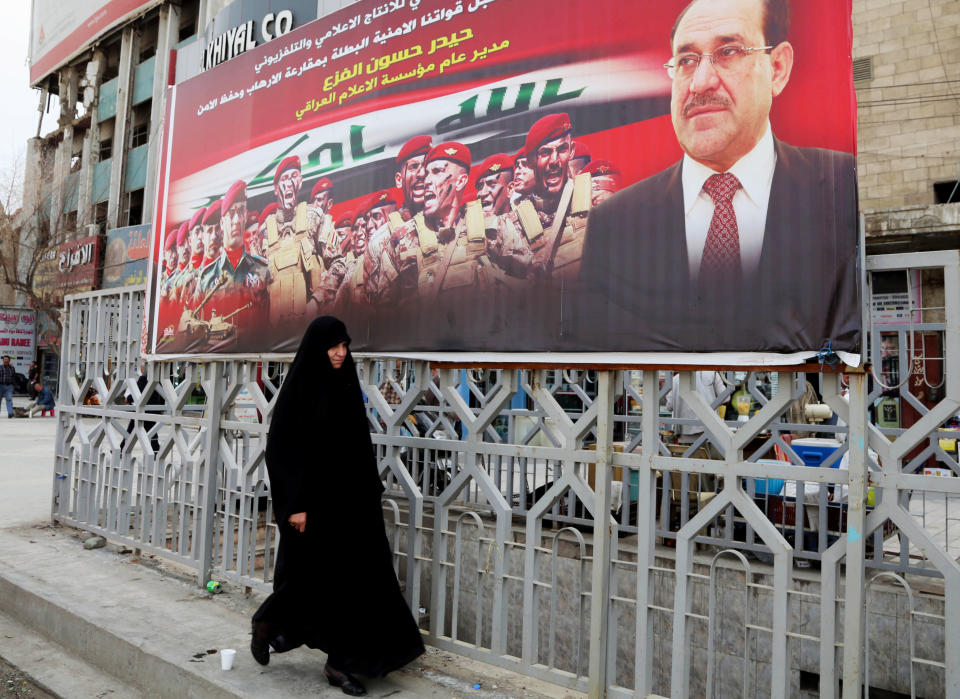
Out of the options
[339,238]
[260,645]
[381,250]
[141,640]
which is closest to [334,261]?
[339,238]

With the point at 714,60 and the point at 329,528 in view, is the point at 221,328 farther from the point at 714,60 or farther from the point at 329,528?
the point at 714,60

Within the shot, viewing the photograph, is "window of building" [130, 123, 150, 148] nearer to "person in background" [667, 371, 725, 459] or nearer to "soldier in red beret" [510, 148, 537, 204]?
"person in background" [667, 371, 725, 459]

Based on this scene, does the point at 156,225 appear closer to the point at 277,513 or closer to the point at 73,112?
the point at 277,513

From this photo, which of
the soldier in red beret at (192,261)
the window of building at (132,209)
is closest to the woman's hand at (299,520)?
the soldier in red beret at (192,261)

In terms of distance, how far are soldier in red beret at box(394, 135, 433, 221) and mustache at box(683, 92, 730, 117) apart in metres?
1.48

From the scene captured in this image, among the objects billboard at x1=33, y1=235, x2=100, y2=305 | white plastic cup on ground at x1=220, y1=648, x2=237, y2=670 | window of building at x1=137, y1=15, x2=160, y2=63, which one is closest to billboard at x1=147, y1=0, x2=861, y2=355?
white plastic cup on ground at x1=220, y1=648, x2=237, y2=670

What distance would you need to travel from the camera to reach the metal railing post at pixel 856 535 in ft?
8.05

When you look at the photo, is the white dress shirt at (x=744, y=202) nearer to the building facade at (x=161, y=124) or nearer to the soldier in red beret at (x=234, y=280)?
the building facade at (x=161, y=124)

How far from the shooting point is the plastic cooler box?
16.2 feet

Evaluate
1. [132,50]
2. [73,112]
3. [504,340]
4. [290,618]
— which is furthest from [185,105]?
[73,112]

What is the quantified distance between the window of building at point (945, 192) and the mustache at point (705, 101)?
9.95 m

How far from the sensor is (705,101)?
289cm

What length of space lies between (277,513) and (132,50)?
28.4 meters

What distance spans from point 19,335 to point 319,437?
29252 mm
